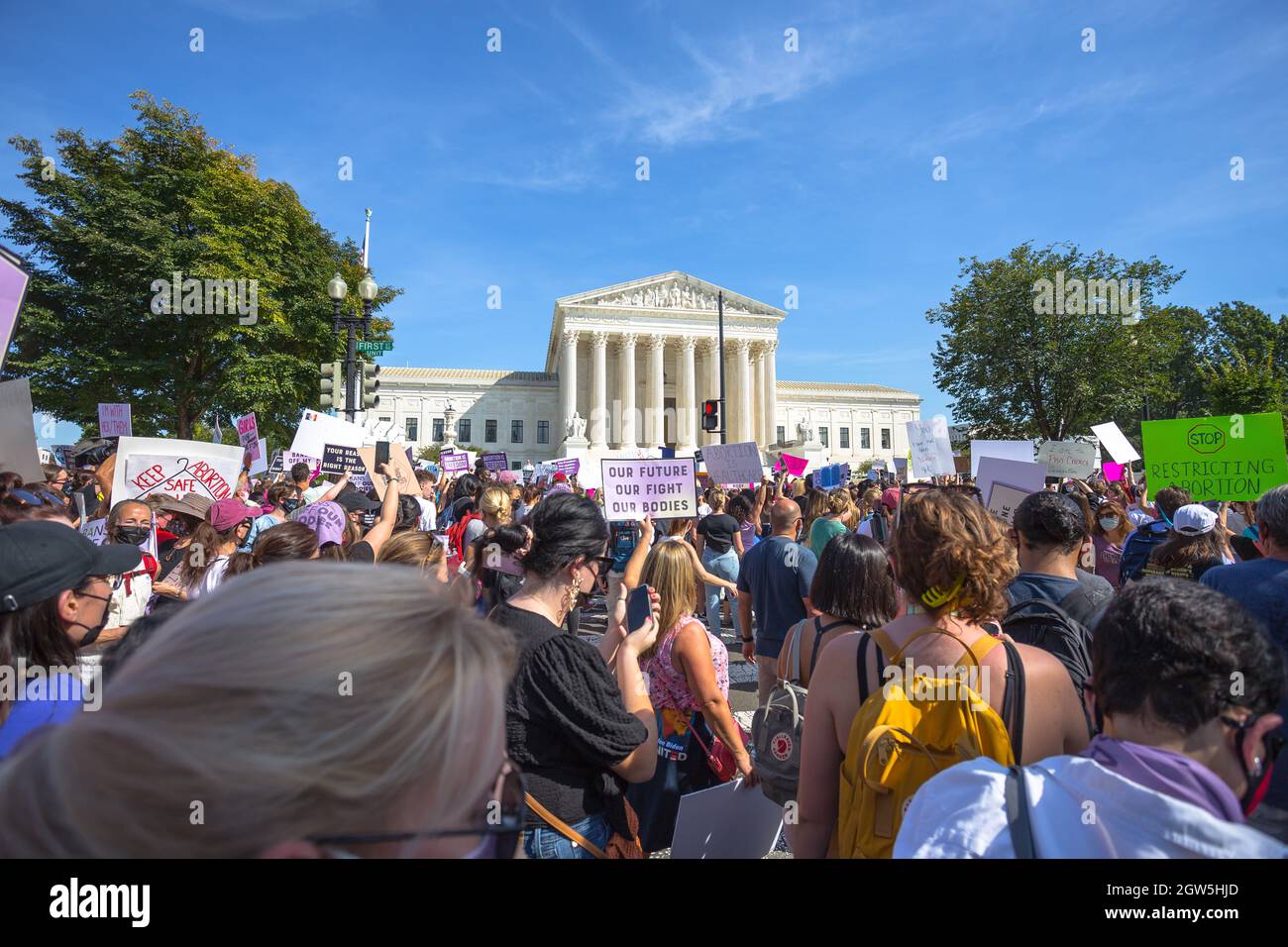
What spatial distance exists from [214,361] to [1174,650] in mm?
28033

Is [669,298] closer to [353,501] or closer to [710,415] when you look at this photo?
[710,415]

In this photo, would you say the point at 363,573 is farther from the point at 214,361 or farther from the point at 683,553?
the point at 214,361

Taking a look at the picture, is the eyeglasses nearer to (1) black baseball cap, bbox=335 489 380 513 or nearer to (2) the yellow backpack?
(2) the yellow backpack

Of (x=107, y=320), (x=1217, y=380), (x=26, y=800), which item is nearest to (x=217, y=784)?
(x=26, y=800)

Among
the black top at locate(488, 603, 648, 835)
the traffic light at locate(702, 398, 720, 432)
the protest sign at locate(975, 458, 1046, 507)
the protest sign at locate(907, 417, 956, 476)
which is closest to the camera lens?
the black top at locate(488, 603, 648, 835)

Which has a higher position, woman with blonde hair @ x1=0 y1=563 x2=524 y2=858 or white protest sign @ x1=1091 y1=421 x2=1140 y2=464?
white protest sign @ x1=1091 y1=421 x2=1140 y2=464

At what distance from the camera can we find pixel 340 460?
8266mm

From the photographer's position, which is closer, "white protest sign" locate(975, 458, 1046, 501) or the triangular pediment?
"white protest sign" locate(975, 458, 1046, 501)

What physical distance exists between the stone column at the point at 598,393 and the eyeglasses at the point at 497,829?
58.9 metres

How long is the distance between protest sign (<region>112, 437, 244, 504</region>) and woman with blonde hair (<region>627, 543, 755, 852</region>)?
396 centimetres

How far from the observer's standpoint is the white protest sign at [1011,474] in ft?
19.4

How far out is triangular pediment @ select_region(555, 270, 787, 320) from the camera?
6388cm

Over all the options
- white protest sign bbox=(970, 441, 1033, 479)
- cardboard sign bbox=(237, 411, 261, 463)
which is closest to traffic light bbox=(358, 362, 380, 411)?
cardboard sign bbox=(237, 411, 261, 463)

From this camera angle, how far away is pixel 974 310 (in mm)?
28438
